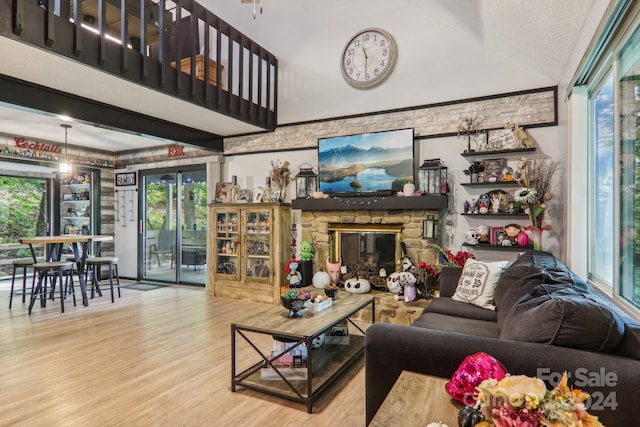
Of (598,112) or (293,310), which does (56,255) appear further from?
(598,112)

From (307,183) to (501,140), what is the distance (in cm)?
249

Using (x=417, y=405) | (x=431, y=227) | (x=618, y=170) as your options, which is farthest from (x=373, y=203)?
(x=417, y=405)

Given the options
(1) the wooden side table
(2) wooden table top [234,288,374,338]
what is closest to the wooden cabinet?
(2) wooden table top [234,288,374,338]

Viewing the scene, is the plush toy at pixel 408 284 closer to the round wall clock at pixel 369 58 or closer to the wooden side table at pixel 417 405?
the round wall clock at pixel 369 58

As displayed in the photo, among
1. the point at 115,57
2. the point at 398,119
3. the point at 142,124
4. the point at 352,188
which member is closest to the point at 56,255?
the point at 142,124

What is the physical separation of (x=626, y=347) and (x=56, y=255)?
21.4ft

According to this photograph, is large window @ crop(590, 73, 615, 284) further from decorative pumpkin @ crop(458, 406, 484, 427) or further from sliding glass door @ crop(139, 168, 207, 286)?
sliding glass door @ crop(139, 168, 207, 286)

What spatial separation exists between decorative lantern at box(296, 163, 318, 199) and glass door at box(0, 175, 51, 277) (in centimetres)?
503

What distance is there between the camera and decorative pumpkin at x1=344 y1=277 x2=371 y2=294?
14.5 feet

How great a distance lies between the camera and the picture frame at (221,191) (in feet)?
19.1

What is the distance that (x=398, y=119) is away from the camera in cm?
464

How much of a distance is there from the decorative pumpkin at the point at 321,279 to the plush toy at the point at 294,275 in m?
0.22

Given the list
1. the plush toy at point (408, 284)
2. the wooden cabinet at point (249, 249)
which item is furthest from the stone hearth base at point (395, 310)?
the wooden cabinet at point (249, 249)

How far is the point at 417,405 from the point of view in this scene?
1308mm
